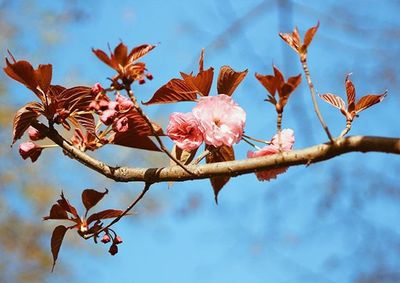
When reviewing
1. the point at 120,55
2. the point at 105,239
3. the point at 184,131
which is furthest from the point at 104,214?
the point at 120,55

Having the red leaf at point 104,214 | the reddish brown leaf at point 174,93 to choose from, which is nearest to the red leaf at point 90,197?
the red leaf at point 104,214

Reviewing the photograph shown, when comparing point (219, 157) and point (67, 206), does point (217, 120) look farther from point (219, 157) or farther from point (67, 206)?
point (67, 206)

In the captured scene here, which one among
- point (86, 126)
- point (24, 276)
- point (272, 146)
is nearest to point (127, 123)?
point (86, 126)

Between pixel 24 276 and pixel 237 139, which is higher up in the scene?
pixel 24 276

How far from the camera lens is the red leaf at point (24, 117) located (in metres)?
→ 0.65

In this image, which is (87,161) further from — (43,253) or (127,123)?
(43,253)

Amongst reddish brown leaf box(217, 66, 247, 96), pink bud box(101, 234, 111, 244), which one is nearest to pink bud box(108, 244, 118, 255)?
pink bud box(101, 234, 111, 244)

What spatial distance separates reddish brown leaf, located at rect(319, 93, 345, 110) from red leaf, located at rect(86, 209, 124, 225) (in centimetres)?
28

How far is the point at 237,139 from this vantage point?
2.27ft

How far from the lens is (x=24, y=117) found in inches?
25.5

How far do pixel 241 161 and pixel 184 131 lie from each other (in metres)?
0.15

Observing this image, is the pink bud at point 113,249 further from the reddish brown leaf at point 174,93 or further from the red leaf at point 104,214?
the reddish brown leaf at point 174,93

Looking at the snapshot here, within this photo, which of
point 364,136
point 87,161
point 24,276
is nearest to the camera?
point 364,136

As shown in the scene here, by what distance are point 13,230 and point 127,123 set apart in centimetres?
520
